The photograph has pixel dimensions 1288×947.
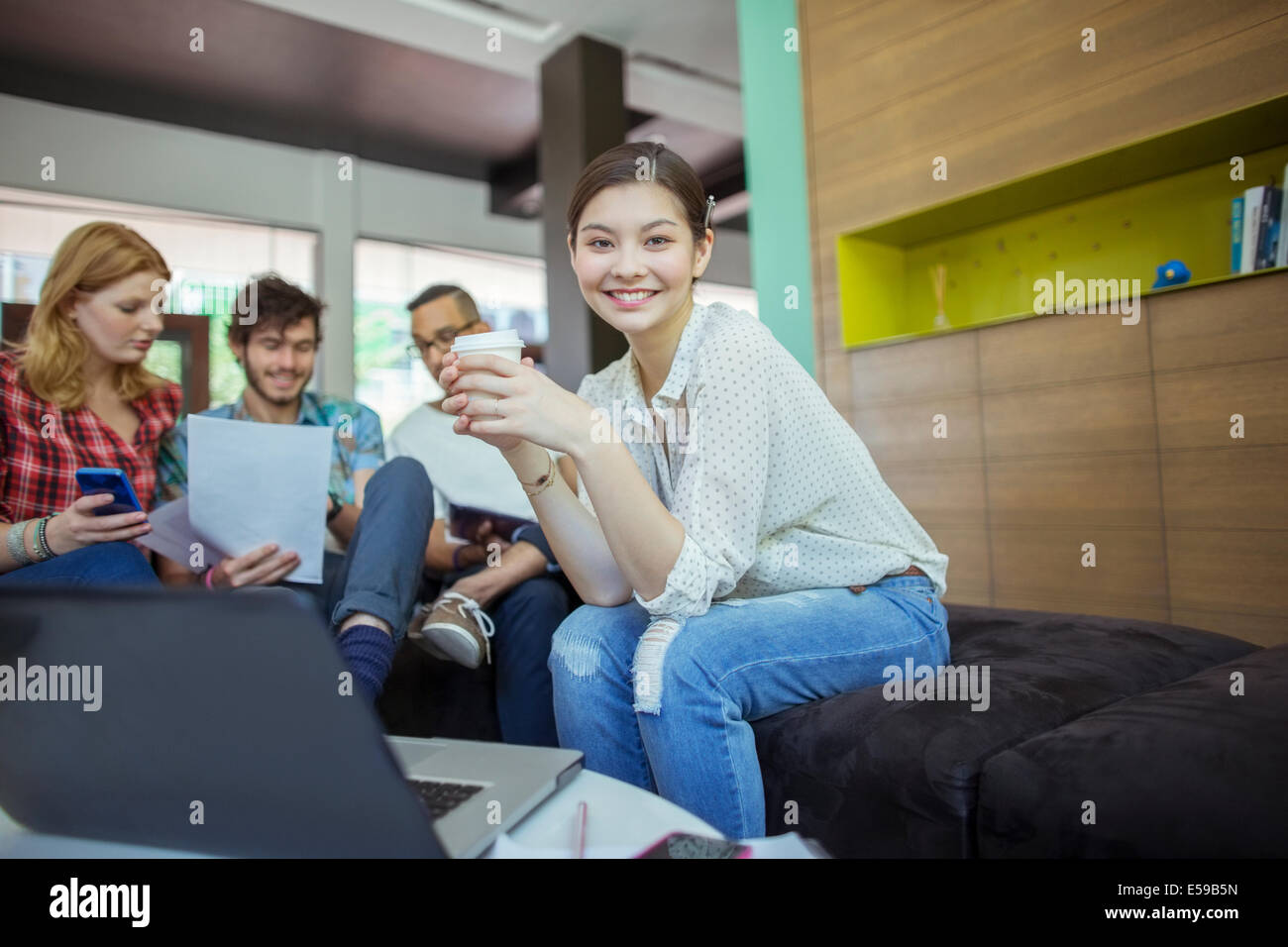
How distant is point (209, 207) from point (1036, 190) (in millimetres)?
4984

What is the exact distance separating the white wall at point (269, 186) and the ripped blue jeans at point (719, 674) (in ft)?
12.7

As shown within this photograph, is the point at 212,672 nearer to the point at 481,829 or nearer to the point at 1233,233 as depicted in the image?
the point at 481,829

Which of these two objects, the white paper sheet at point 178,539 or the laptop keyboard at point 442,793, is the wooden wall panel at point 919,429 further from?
the laptop keyboard at point 442,793

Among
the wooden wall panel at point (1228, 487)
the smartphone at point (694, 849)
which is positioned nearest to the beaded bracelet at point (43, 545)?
the smartphone at point (694, 849)

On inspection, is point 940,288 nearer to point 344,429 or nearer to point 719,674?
point 344,429

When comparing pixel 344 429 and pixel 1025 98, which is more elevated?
pixel 1025 98

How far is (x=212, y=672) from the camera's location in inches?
16.4

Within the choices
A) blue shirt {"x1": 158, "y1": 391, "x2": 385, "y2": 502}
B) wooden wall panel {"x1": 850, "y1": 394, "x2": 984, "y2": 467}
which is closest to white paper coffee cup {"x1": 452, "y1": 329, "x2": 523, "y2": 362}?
blue shirt {"x1": 158, "y1": 391, "x2": 385, "y2": 502}

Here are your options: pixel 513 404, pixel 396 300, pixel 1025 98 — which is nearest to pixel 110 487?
pixel 513 404

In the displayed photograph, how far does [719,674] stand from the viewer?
0.92 m

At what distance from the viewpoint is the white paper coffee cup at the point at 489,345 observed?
831mm

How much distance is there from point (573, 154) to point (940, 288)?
81.6 inches

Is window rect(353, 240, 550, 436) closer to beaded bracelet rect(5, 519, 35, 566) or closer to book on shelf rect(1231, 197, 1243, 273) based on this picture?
book on shelf rect(1231, 197, 1243, 273)

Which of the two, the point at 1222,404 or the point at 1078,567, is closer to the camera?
the point at 1222,404
